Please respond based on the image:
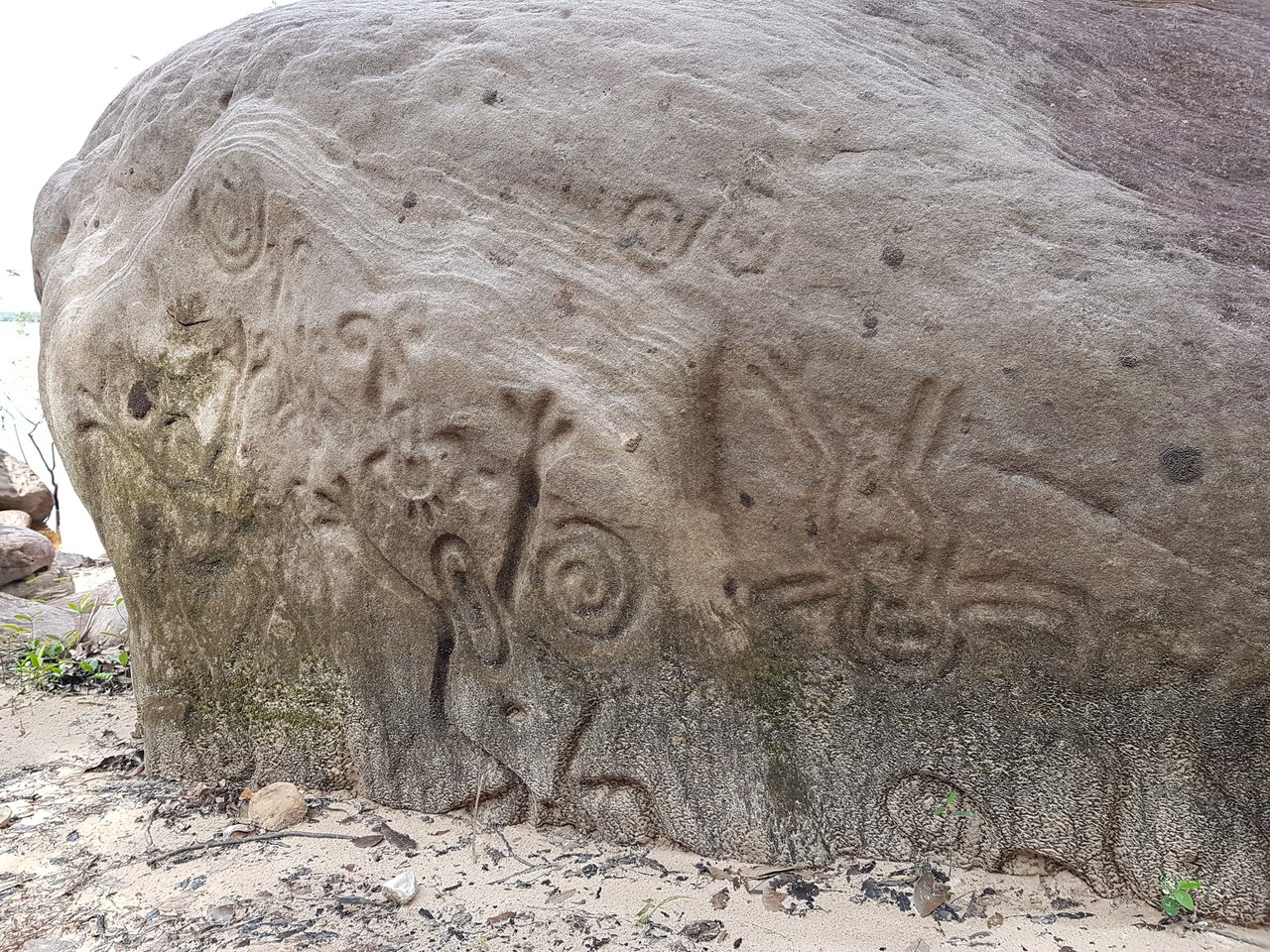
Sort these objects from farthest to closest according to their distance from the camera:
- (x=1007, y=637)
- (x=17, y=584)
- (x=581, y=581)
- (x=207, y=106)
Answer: (x=17, y=584), (x=207, y=106), (x=581, y=581), (x=1007, y=637)

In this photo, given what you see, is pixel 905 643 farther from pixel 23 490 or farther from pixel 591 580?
pixel 23 490

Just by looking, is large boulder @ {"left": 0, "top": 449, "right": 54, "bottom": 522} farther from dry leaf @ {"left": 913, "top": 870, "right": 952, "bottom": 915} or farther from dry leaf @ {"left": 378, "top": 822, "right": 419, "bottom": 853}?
dry leaf @ {"left": 913, "top": 870, "right": 952, "bottom": 915}

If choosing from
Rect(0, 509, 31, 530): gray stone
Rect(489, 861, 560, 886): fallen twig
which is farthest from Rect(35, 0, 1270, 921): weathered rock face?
Rect(0, 509, 31, 530): gray stone

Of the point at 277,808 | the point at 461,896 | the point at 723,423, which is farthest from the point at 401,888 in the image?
the point at 723,423

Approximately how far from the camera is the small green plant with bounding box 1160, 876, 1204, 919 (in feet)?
6.19

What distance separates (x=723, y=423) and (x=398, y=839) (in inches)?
50.4

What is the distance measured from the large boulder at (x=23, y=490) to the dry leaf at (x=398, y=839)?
706 centimetres

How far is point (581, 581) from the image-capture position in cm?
222

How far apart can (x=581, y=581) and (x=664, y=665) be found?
0.88 feet

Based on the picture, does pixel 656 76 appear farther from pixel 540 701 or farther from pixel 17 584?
pixel 17 584

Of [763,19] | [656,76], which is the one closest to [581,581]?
[656,76]

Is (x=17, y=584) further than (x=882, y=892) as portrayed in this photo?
Yes

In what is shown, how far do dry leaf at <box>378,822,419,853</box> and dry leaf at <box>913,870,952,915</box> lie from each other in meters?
1.15

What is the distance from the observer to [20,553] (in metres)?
5.96
